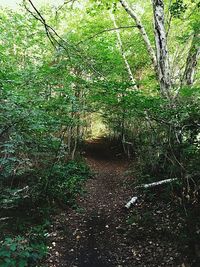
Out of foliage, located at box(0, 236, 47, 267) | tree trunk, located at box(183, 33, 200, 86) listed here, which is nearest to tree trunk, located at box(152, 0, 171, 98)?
tree trunk, located at box(183, 33, 200, 86)

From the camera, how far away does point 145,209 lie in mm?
6348

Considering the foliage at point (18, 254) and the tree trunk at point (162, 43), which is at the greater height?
the tree trunk at point (162, 43)

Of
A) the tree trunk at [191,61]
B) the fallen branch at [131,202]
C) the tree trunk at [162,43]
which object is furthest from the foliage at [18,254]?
the tree trunk at [191,61]

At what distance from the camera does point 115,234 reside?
18.0ft

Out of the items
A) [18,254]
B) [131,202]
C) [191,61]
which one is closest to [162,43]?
[191,61]

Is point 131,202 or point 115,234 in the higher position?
point 131,202

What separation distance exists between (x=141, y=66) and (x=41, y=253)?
1265cm

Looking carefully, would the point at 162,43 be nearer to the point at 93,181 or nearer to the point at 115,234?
the point at 115,234

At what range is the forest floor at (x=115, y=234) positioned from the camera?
4496 millimetres

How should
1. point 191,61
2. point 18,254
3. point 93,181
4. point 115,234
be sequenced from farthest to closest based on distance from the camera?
point 93,181, point 191,61, point 115,234, point 18,254

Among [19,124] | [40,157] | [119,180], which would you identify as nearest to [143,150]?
[119,180]

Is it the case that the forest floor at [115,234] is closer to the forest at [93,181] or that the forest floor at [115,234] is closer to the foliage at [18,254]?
the forest at [93,181]

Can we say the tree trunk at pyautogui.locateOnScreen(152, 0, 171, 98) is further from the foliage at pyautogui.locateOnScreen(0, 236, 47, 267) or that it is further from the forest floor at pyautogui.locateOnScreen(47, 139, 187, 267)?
the foliage at pyautogui.locateOnScreen(0, 236, 47, 267)

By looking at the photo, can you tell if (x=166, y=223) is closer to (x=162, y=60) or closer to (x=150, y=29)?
(x=162, y=60)
